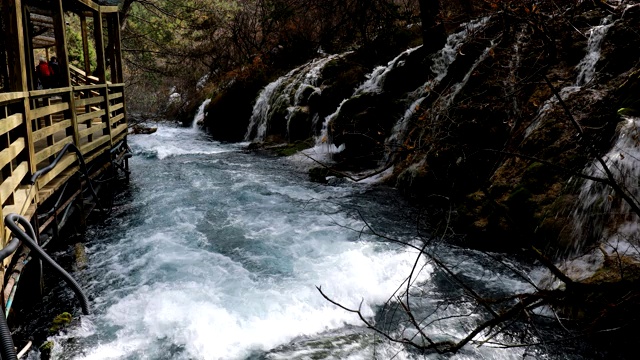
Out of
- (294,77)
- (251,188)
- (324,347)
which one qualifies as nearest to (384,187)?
(251,188)

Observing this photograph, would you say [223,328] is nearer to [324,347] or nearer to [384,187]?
[324,347]

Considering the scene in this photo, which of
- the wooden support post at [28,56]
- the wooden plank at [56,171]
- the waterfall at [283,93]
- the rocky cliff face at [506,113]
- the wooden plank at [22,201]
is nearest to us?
the rocky cliff face at [506,113]

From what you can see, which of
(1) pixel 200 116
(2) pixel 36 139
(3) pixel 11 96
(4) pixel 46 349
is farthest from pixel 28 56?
(1) pixel 200 116

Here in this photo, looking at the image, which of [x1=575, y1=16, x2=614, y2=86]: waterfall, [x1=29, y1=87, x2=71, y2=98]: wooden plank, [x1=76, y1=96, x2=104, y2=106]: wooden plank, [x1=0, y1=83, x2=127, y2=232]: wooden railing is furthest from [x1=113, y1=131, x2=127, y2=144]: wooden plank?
[x1=575, y1=16, x2=614, y2=86]: waterfall

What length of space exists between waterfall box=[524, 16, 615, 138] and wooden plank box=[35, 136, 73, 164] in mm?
7790

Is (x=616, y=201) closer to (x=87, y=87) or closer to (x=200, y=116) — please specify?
(x=87, y=87)

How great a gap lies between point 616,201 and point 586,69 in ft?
12.7

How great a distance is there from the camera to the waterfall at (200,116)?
958 inches

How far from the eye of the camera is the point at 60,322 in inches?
199

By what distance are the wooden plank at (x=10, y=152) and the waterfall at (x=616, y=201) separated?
6.33 m

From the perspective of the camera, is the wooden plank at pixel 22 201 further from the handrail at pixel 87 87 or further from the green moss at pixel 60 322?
the handrail at pixel 87 87

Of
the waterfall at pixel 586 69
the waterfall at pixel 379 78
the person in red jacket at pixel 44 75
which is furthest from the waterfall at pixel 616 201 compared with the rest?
the person in red jacket at pixel 44 75

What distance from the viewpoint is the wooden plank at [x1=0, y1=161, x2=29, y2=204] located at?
165 inches

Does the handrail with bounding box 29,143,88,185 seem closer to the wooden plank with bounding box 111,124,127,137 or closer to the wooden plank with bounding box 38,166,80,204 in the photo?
the wooden plank with bounding box 38,166,80,204
